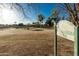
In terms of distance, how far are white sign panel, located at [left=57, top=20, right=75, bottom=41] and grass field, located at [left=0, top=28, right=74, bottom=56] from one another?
1.8 inches

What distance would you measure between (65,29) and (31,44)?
38 centimetres

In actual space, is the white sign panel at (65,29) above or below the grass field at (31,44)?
above

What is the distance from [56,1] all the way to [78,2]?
0.23 meters

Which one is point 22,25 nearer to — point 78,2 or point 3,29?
point 3,29

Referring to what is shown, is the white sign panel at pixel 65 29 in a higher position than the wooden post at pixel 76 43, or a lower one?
higher

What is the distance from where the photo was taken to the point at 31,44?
1928 millimetres

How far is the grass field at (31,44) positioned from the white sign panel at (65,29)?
0.05 metres

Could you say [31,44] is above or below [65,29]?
below

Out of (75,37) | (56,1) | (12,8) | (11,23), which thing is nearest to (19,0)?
(12,8)

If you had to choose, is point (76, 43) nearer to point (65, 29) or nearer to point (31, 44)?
point (65, 29)

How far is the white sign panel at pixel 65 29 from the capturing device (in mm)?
1923

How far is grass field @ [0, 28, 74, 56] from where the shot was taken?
1.92 meters

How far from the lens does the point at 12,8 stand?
1931mm

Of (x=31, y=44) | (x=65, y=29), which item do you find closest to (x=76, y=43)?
(x=65, y=29)
